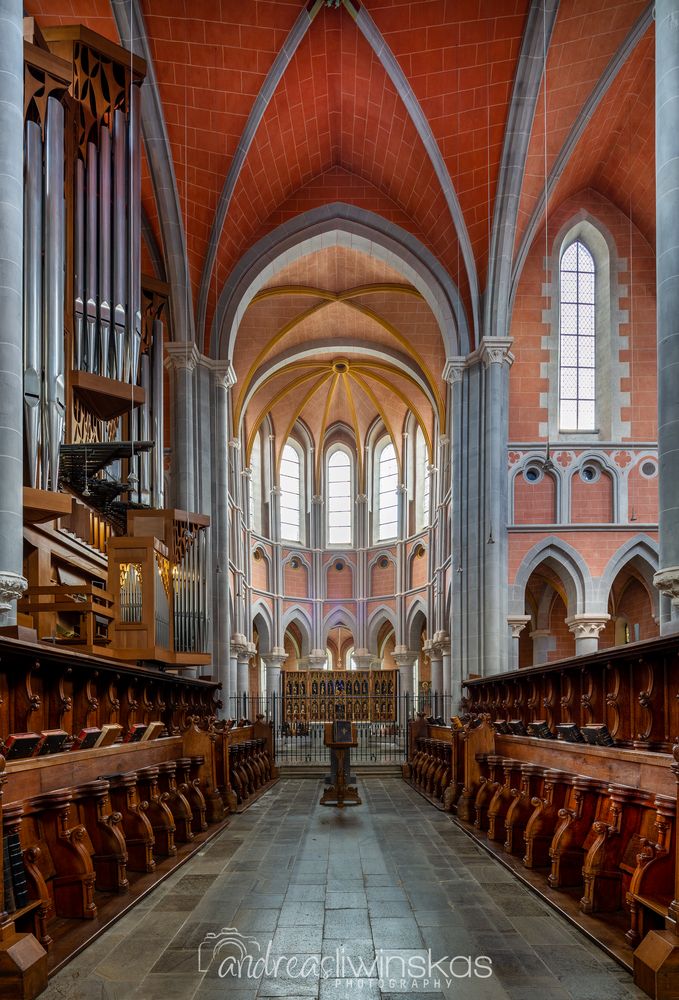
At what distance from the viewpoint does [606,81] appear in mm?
14148

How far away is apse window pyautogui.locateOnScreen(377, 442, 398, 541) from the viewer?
98.0 ft

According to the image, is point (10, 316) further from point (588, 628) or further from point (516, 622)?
point (588, 628)

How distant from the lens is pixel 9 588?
5.86 metres

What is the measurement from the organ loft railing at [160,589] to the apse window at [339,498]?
1626 cm

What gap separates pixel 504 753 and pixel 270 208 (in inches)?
518

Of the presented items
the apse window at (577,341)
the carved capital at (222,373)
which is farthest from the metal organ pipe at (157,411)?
the apse window at (577,341)

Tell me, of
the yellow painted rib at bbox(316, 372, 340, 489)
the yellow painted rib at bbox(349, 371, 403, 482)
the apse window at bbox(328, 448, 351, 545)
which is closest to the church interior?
the yellow painted rib at bbox(349, 371, 403, 482)

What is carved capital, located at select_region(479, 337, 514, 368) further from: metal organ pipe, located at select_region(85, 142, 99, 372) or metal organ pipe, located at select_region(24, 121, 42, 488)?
metal organ pipe, located at select_region(24, 121, 42, 488)

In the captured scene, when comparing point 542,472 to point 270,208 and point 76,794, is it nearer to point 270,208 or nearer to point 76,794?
point 270,208

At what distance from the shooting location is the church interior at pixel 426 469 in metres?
4.35

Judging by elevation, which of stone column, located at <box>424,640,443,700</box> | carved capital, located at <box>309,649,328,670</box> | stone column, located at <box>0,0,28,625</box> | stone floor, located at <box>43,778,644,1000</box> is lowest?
carved capital, located at <box>309,649,328,670</box>

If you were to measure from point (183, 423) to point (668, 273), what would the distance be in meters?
10.1

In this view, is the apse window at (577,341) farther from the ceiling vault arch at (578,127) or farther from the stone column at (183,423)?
the stone column at (183,423)

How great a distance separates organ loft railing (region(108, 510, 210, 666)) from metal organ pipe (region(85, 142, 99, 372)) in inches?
106
